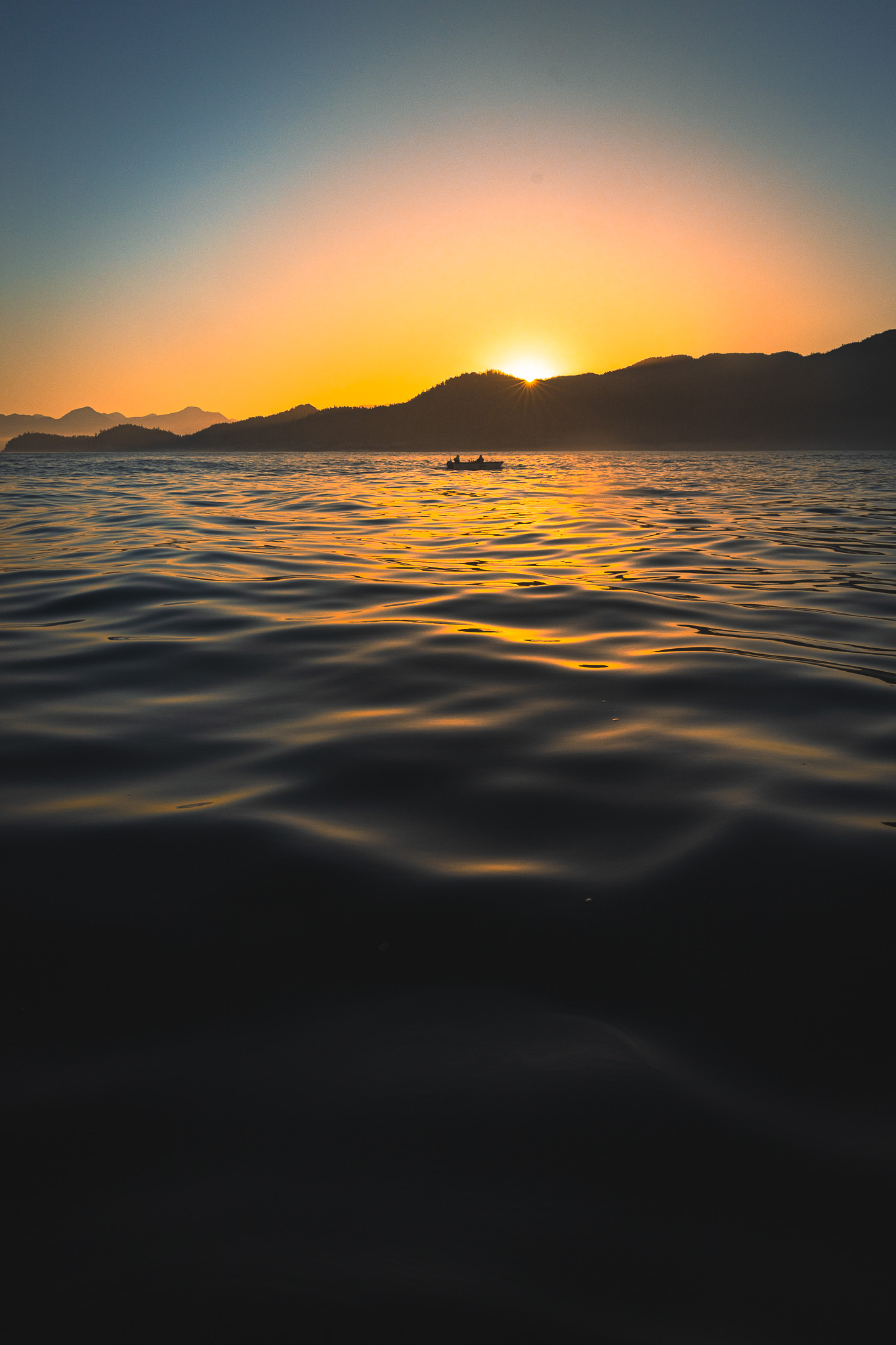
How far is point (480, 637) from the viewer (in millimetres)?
5785

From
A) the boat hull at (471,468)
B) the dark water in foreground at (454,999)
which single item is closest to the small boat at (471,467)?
the boat hull at (471,468)

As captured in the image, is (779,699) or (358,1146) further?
(779,699)

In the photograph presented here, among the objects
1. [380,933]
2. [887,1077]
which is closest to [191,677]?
[380,933]

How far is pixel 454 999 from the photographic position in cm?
185

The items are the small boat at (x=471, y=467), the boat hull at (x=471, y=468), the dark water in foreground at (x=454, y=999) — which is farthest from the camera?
the boat hull at (x=471, y=468)

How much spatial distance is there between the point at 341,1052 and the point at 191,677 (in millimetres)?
3489

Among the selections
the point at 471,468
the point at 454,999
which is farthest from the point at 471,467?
the point at 454,999

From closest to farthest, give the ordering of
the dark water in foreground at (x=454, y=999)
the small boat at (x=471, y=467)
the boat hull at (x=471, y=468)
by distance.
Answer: the dark water in foreground at (x=454, y=999) < the small boat at (x=471, y=467) < the boat hull at (x=471, y=468)

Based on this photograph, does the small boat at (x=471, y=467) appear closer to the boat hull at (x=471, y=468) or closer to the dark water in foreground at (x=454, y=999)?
the boat hull at (x=471, y=468)

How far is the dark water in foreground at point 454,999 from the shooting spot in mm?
1207

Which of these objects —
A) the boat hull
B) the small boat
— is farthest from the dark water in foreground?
the boat hull

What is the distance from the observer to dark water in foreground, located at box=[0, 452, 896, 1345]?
1.21m

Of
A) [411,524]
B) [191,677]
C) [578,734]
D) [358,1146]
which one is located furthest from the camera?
[411,524]

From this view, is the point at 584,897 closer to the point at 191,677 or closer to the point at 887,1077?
the point at 887,1077
